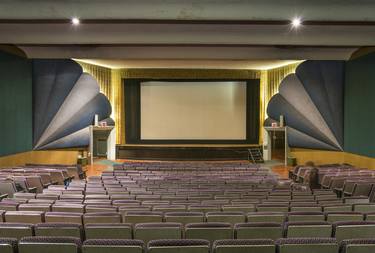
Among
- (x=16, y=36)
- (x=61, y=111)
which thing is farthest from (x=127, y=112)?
(x=16, y=36)

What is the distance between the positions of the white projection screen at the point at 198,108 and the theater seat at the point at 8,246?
19498mm

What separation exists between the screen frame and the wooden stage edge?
368 mm

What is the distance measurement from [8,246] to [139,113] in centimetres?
1980

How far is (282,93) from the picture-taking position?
20750mm

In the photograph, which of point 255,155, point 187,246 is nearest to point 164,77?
point 255,155

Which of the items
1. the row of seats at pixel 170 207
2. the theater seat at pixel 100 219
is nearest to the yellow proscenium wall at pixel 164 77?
the row of seats at pixel 170 207

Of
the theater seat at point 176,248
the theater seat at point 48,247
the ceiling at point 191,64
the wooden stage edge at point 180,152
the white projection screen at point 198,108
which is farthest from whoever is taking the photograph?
the white projection screen at point 198,108

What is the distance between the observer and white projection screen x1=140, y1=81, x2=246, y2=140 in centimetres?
2323

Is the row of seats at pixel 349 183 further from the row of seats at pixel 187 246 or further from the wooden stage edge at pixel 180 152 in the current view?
the wooden stage edge at pixel 180 152

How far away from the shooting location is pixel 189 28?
490 inches

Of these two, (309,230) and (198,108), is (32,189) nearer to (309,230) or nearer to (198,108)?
(309,230)

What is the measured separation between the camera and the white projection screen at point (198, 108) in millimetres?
23234

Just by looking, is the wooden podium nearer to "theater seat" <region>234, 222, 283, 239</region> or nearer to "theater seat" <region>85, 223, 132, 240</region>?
"theater seat" <region>85, 223, 132, 240</region>

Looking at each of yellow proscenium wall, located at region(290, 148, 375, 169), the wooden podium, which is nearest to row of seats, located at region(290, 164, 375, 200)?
yellow proscenium wall, located at region(290, 148, 375, 169)
